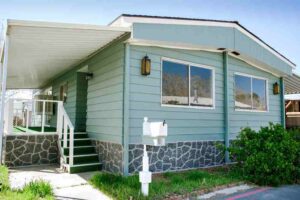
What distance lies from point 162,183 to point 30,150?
4669 millimetres

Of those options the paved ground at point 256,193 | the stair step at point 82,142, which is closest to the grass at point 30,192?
the paved ground at point 256,193

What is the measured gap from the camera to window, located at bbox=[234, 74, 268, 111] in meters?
9.16

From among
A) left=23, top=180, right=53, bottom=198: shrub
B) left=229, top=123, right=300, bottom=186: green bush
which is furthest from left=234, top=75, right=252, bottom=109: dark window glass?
left=23, top=180, right=53, bottom=198: shrub

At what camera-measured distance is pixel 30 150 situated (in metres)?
8.23

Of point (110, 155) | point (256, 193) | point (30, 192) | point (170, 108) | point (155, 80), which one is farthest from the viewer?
point (170, 108)

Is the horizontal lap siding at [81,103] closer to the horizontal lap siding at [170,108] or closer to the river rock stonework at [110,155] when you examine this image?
the river rock stonework at [110,155]

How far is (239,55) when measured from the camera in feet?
29.2

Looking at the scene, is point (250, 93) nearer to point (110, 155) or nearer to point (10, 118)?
point (110, 155)

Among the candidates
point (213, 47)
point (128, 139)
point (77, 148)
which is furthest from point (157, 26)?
point (77, 148)

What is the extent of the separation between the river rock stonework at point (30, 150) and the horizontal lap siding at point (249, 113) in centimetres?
567

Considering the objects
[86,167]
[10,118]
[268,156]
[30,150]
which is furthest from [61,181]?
[268,156]

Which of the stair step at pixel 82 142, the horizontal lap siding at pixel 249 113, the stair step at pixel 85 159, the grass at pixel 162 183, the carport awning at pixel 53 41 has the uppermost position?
the carport awning at pixel 53 41

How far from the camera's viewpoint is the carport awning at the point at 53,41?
5.54 metres

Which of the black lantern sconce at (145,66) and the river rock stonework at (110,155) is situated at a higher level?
the black lantern sconce at (145,66)
